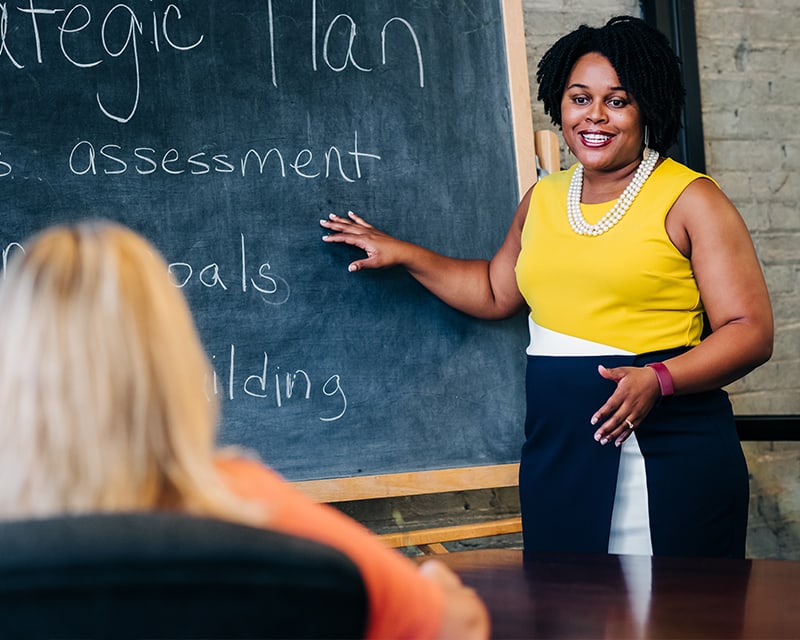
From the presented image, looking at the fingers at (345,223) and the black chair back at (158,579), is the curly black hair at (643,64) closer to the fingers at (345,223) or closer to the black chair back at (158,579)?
the fingers at (345,223)

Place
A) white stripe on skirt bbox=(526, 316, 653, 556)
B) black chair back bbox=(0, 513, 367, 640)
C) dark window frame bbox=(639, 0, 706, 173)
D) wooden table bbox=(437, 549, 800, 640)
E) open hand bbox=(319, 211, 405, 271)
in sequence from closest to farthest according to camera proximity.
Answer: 1. black chair back bbox=(0, 513, 367, 640)
2. wooden table bbox=(437, 549, 800, 640)
3. white stripe on skirt bbox=(526, 316, 653, 556)
4. open hand bbox=(319, 211, 405, 271)
5. dark window frame bbox=(639, 0, 706, 173)

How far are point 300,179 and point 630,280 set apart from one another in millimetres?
675

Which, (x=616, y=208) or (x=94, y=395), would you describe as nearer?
(x=94, y=395)

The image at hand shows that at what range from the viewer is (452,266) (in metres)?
2.11

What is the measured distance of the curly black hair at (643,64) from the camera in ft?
6.11

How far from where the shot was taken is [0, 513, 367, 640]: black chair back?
54cm

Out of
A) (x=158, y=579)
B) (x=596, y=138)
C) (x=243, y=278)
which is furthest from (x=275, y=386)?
(x=158, y=579)

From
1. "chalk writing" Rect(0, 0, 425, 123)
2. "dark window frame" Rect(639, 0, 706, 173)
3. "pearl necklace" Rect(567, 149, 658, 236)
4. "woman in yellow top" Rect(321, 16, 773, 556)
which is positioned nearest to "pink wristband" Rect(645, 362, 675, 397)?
"woman in yellow top" Rect(321, 16, 773, 556)

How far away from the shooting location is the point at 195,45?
2004 mm

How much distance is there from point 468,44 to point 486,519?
3.50 feet

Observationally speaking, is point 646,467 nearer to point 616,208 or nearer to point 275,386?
point 616,208

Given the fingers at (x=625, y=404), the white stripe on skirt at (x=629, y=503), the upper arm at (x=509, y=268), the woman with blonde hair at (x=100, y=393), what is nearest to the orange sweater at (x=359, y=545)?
the woman with blonde hair at (x=100, y=393)

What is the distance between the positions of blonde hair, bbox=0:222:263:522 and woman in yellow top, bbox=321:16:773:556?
1.16m

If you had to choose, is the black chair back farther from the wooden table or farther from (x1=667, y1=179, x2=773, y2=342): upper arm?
(x1=667, y1=179, x2=773, y2=342): upper arm
